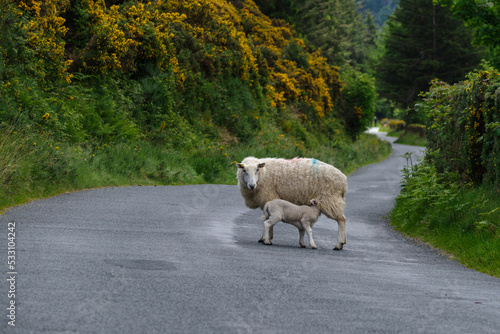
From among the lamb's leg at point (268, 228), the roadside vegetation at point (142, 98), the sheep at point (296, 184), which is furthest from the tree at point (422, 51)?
the lamb's leg at point (268, 228)

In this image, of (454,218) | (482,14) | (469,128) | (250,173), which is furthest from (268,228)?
(482,14)

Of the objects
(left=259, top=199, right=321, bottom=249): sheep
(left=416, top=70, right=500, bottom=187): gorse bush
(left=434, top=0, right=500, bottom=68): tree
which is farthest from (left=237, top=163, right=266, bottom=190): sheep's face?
(left=434, top=0, right=500, bottom=68): tree

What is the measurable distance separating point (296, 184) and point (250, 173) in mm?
848

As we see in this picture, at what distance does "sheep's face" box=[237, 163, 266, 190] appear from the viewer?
1101 centimetres

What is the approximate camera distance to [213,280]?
23.8ft

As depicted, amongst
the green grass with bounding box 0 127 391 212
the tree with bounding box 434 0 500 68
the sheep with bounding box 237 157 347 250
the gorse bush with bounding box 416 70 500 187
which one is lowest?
the green grass with bounding box 0 127 391 212

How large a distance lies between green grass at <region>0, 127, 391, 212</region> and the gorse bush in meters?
8.34

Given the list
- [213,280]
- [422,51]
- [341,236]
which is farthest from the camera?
[422,51]

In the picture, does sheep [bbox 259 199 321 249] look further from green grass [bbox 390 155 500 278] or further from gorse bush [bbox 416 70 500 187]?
gorse bush [bbox 416 70 500 187]

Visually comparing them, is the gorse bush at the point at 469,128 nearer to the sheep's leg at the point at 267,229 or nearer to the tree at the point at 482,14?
the tree at the point at 482,14

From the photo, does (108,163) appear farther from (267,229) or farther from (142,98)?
(267,229)

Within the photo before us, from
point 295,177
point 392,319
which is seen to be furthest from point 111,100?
point 392,319

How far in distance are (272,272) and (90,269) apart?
212cm

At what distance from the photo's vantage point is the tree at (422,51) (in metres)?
57.2
